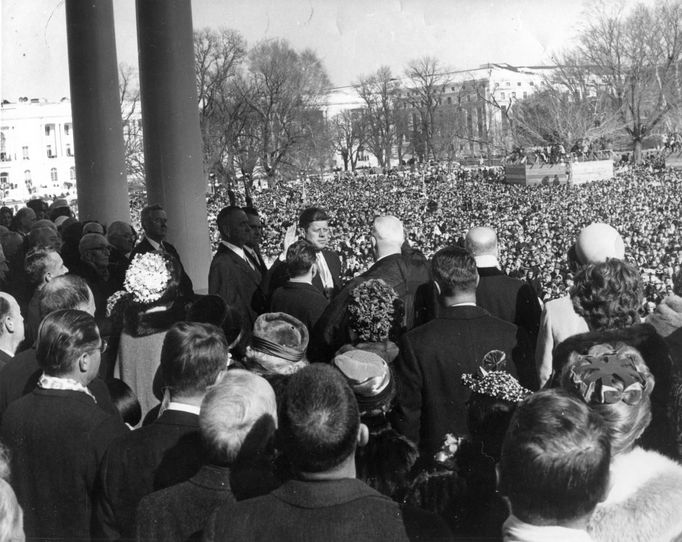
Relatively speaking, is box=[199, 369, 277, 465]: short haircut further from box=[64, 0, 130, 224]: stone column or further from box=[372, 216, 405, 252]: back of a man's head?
box=[64, 0, 130, 224]: stone column

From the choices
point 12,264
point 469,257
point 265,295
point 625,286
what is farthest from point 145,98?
point 625,286

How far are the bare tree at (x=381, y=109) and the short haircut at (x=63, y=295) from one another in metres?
27.3

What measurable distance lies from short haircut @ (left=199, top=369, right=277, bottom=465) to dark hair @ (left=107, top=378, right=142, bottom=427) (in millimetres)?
1235

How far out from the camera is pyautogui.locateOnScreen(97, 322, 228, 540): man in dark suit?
2.98m

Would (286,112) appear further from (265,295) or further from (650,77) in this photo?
(265,295)

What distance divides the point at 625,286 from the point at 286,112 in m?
30.8

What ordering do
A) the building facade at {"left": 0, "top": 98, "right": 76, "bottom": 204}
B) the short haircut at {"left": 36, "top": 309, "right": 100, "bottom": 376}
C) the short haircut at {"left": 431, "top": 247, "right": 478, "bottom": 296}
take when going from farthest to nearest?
the building facade at {"left": 0, "top": 98, "right": 76, "bottom": 204} → the short haircut at {"left": 431, "top": 247, "right": 478, "bottom": 296} → the short haircut at {"left": 36, "top": 309, "right": 100, "bottom": 376}

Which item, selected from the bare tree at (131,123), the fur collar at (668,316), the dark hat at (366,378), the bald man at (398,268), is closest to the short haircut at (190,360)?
the dark hat at (366,378)

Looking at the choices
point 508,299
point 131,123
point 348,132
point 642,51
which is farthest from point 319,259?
point 131,123

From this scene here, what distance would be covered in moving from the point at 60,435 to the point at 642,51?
59.3 feet

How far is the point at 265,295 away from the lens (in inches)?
232

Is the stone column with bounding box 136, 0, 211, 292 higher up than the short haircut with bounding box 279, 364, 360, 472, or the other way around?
the stone column with bounding box 136, 0, 211, 292

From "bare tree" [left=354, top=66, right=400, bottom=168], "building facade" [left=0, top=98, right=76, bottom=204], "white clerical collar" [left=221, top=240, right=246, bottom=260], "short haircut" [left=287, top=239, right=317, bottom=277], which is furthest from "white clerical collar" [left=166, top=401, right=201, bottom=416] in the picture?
"building facade" [left=0, top=98, right=76, bottom=204]

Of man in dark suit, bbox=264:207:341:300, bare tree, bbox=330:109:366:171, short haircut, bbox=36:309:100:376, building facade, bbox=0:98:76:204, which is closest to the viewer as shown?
short haircut, bbox=36:309:100:376
